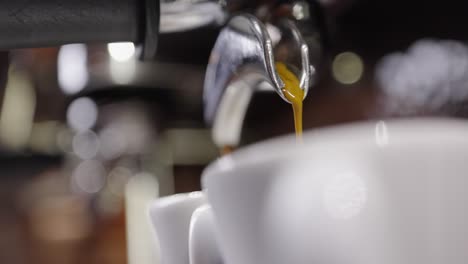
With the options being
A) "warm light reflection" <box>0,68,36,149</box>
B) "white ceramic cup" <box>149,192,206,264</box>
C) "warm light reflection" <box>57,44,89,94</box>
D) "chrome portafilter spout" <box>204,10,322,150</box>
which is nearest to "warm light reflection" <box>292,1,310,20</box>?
"chrome portafilter spout" <box>204,10,322,150</box>

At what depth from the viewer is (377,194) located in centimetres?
17

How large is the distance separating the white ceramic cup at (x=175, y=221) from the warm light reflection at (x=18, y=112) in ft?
3.77

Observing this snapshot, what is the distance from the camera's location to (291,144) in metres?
0.18

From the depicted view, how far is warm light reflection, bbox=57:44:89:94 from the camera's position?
1.08 metres

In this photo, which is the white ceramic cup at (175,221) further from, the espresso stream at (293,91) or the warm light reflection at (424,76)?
the warm light reflection at (424,76)

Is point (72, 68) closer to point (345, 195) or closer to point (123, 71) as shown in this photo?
point (123, 71)

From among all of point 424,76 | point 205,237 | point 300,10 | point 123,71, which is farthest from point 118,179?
point 205,237

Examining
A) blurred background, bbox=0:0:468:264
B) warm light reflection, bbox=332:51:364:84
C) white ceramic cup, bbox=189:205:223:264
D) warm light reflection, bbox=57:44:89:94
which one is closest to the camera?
white ceramic cup, bbox=189:205:223:264

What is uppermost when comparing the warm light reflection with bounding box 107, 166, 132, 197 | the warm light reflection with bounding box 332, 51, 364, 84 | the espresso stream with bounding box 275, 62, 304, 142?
the espresso stream with bounding box 275, 62, 304, 142

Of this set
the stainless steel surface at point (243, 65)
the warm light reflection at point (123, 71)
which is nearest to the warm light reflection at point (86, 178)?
the warm light reflection at point (123, 71)

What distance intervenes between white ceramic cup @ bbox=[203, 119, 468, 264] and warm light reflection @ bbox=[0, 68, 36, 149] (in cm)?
131

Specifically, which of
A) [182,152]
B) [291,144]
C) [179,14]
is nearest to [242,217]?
[291,144]

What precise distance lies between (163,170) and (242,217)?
1.35m

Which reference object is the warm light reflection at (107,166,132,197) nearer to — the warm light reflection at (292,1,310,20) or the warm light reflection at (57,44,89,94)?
the warm light reflection at (57,44,89,94)
